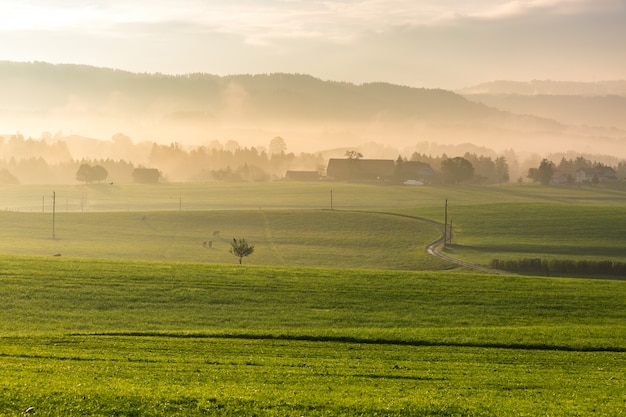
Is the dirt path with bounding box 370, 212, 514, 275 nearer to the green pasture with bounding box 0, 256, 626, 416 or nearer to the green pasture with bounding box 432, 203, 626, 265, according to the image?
the green pasture with bounding box 432, 203, 626, 265

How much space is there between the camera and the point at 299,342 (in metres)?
38.6

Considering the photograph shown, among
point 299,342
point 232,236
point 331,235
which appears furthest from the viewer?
Answer: point 232,236

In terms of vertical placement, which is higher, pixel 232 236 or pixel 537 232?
pixel 537 232

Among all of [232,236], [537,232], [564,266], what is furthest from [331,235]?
[564,266]

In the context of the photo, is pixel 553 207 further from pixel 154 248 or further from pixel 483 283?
pixel 483 283

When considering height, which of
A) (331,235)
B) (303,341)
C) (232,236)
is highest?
(303,341)

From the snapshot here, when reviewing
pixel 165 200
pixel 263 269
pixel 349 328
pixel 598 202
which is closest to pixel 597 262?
pixel 263 269

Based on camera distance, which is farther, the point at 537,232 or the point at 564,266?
the point at 537,232

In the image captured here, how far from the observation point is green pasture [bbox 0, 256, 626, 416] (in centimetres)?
2417

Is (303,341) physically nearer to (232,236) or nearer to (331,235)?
(331,235)

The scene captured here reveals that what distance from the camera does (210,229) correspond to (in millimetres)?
131375

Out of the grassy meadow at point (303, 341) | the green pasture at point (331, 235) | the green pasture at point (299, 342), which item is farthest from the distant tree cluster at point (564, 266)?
the green pasture at point (299, 342)

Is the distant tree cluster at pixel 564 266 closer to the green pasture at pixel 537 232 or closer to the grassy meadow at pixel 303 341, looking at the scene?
the green pasture at pixel 537 232

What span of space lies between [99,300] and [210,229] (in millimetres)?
82179
